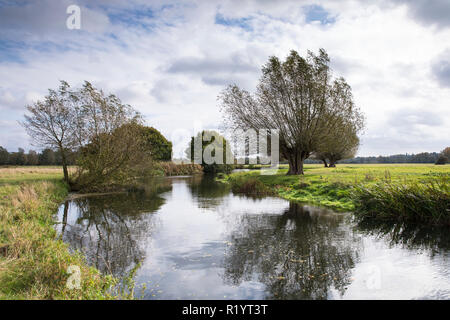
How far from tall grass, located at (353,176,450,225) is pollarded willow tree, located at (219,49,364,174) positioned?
14192 mm

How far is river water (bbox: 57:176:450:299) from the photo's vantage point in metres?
5.24

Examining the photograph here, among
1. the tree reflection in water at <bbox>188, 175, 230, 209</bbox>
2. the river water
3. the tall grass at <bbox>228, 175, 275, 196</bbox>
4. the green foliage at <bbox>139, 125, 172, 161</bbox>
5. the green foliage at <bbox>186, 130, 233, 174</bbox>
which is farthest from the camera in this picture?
the green foliage at <bbox>139, 125, 172, 161</bbox>

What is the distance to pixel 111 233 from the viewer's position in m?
9.65

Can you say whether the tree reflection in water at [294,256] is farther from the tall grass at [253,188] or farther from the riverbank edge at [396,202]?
the tall grass at [253,188]

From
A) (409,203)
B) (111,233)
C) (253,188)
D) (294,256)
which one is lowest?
(111,233)

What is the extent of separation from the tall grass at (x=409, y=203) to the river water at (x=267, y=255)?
0.91 metres

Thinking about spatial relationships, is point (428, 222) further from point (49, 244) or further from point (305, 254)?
point (49, 244)

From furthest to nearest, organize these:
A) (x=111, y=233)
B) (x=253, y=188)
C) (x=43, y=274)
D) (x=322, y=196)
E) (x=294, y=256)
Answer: (x=253, y=188), (x=322, y=196), (x=111, y=233), (x=294, y=256), (x=43, y=274)

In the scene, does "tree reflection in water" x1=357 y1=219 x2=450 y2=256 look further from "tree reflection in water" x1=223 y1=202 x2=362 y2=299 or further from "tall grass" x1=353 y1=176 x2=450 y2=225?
"tree reflection in water" x1=223 y1=202 x2=362 y2=299

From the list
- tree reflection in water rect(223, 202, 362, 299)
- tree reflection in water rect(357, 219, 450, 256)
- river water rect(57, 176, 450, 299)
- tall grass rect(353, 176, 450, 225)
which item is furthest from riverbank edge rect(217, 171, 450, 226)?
tree reflection in water rect(223, 202, 362, 299)

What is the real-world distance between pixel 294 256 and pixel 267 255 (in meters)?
0.61

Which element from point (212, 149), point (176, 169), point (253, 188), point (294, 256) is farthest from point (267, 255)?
point (212, 149)

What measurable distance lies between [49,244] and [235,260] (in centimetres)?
432

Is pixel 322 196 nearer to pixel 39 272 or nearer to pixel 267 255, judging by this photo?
pixel 267 255
